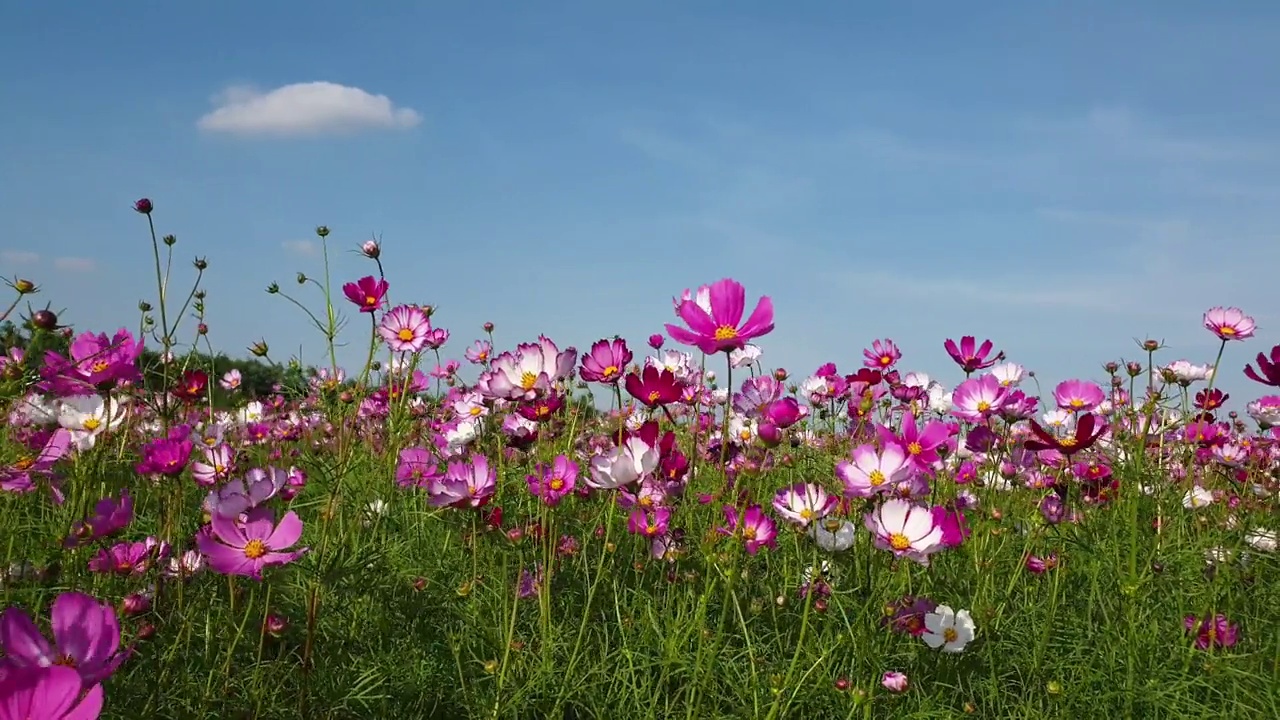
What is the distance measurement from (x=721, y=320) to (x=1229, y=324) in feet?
6.48

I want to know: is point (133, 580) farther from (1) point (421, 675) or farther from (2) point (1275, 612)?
(2) point (1275, 612)

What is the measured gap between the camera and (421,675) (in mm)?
1799

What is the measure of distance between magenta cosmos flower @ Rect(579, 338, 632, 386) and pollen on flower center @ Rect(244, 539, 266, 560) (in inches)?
31.0

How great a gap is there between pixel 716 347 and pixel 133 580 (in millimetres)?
1170

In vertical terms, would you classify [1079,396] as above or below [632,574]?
above

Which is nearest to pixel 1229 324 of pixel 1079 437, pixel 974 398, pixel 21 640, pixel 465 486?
pixel 974 398

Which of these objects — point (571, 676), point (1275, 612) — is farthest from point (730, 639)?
point (1275, 612)

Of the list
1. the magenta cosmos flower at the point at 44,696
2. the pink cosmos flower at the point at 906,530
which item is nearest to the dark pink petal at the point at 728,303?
the pink cosmos flower at the point at 906,530

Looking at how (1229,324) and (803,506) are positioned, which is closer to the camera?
(803,506)

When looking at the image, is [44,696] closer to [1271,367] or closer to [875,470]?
[875,470]

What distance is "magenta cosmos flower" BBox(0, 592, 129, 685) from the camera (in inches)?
39.1

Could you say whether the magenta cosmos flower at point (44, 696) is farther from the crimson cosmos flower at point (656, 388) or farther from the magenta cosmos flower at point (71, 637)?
the crimson cosmos flower at point (656, 388)

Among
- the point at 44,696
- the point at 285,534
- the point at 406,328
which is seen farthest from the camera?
the point at 406,328

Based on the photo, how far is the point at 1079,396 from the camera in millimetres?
2811
